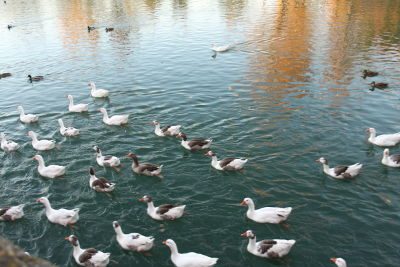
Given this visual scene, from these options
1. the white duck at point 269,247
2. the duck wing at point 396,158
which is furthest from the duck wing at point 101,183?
the duck wing at point 396,158

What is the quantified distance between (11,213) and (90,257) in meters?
4.77

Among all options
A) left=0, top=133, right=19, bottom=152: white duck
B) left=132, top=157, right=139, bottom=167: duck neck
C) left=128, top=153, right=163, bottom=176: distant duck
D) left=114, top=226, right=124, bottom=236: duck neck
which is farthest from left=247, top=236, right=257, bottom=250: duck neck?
left=0, top=133, right=19, bottom=152: white duck

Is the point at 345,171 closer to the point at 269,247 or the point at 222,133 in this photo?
the point at 269,247

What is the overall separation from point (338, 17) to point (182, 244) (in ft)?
170

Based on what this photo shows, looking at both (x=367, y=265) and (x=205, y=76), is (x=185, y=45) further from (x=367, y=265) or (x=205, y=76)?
(x=367, y=265)

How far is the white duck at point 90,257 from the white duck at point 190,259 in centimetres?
222

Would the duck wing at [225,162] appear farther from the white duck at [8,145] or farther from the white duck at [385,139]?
the white duck at [8,145]

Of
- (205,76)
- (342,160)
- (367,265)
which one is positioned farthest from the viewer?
(205,76)

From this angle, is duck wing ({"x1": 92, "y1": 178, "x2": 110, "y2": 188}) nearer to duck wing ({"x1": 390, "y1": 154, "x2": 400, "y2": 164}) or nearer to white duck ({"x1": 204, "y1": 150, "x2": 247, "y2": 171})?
white duck ({"x1": 204, "y1": 150, "x2": 247, "y2": 171})

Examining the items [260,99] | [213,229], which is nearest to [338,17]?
[260,99]

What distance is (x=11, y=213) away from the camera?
15.3 meters

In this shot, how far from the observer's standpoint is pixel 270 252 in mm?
12852

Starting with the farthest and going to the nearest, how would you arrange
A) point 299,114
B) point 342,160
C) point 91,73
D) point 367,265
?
1. point 91,73
2. point 299,114
3. point 342,160
4. point 367,265

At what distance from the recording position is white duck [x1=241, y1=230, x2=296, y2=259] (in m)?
12.7
